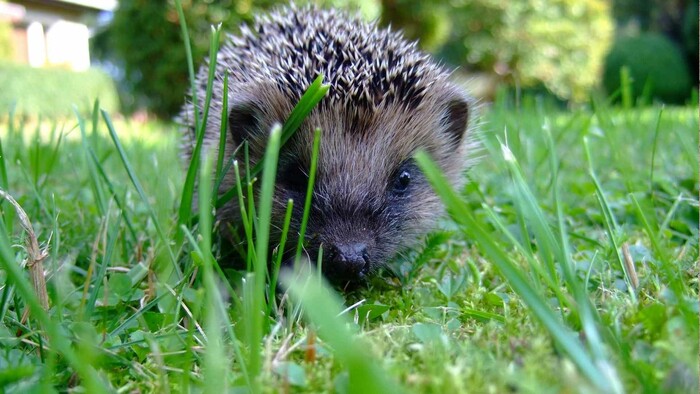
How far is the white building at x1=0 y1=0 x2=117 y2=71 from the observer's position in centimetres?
2244

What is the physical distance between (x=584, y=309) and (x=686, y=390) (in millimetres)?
198

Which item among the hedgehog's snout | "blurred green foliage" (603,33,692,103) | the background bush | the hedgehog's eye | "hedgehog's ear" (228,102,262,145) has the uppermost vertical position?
"hedgehog's ear" (228,102,262,145)

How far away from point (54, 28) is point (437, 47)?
17.4m

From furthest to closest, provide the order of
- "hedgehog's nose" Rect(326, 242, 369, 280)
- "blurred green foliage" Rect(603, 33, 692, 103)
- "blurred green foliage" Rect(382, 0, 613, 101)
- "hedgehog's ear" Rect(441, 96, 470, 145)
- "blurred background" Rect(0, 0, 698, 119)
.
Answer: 1. "blurred green foliage" Rect(603, 33, 692, 103)
2. "blurred green foliage" Rect(382, 0, 613, 101)
3. "blurred background" Rect(0, 0, 698, 119)
4. "hedgehog's ear" Rect(441, 96, 470, 145)
5. "hedgehog's nose" Rect(326, 242, 369, 280)

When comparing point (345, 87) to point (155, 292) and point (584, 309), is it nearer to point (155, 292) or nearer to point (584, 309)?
point (155, 292)

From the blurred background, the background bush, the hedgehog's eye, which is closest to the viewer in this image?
the hedgehog's eye

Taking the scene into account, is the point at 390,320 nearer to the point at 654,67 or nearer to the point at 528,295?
the point at 528,295

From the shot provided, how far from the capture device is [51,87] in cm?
1584

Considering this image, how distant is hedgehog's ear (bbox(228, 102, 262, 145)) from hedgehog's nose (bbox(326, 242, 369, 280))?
2.39ft

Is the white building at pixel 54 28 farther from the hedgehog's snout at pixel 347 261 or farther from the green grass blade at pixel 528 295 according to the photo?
the green grass blade at pixel 528 295

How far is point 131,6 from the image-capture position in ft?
32.7

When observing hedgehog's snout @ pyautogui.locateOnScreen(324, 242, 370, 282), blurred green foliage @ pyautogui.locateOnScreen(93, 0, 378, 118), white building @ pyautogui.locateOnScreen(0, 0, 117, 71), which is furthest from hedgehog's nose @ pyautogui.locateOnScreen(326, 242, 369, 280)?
white building @ pyautogui.locateOnScreen(0, 0, 117, 71)

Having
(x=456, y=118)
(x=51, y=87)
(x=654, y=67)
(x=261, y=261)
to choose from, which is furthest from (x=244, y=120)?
(x=654, y=67)

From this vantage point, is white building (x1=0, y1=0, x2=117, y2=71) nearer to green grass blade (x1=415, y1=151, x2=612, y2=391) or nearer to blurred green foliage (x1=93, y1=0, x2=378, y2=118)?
blurred green foliage (x1=93, y1=0, x2=378, y2=118)
